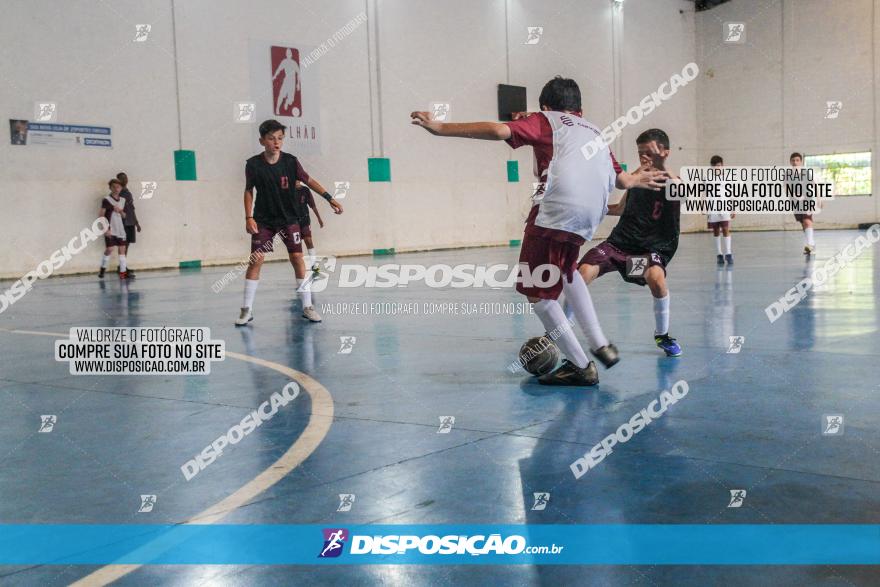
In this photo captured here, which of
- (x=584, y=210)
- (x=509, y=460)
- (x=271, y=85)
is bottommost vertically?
(x=509, y=460)

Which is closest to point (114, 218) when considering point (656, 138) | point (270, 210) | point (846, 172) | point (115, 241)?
point (115, 241)

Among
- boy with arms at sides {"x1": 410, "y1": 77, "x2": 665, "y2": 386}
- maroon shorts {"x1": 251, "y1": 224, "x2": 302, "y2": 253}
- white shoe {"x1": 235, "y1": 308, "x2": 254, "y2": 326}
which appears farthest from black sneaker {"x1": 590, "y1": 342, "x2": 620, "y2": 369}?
maroon shorts {"x1": 251, "y1": 224, "x2": 302, "y2": 253}

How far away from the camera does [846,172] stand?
1353 inches

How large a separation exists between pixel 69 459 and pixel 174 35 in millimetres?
19616

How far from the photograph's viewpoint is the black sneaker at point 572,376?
5.67 meters

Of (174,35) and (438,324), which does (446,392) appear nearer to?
(438,324)

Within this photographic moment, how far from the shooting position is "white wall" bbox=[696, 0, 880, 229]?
33.5 metres

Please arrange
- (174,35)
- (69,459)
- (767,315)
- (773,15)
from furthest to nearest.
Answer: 1. (773,15)
2. (174,35)
3. (767,315)
4. (69,459)

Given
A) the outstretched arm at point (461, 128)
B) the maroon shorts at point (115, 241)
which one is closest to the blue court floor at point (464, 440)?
the outstretched arm at point (461, 128)

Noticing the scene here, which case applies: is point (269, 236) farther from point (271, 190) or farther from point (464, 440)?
point (464, 440)

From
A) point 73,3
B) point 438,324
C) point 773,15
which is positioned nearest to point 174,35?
point 73,3

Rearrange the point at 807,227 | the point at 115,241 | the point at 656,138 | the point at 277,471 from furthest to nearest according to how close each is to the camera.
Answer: the point at 115,241 < the point at 807,227 < the point at 656,138 < the point at 277,471

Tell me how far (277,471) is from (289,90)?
2172cm

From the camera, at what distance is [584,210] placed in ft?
18.8
